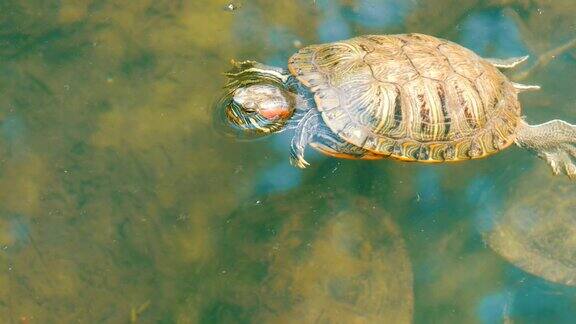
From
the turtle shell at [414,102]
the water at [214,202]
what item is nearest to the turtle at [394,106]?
the turtle shell at [414,102]

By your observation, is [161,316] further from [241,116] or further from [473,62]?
[473,62]

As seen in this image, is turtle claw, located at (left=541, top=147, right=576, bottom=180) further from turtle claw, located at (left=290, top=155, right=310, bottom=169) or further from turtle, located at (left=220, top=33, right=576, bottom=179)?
turtle claw, located at (left=290, top=155, right=310, bottom=169)

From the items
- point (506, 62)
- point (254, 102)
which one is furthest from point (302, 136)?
point (506, 62)

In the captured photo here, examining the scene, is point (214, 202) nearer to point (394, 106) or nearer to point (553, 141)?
point (394, 106)

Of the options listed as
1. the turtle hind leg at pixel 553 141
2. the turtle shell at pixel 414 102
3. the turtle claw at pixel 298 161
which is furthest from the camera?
the turtle hind leg at pixel 553 141

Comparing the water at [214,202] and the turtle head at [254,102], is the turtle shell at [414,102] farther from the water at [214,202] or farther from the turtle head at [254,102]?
the water at [214,202]

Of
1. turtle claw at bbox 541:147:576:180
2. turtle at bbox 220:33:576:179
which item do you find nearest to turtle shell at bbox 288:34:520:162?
turtle at bbox 220:33:576:179

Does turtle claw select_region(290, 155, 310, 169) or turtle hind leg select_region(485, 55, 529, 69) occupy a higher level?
turtle hind leg select_region(485, 55, 529, 69)
